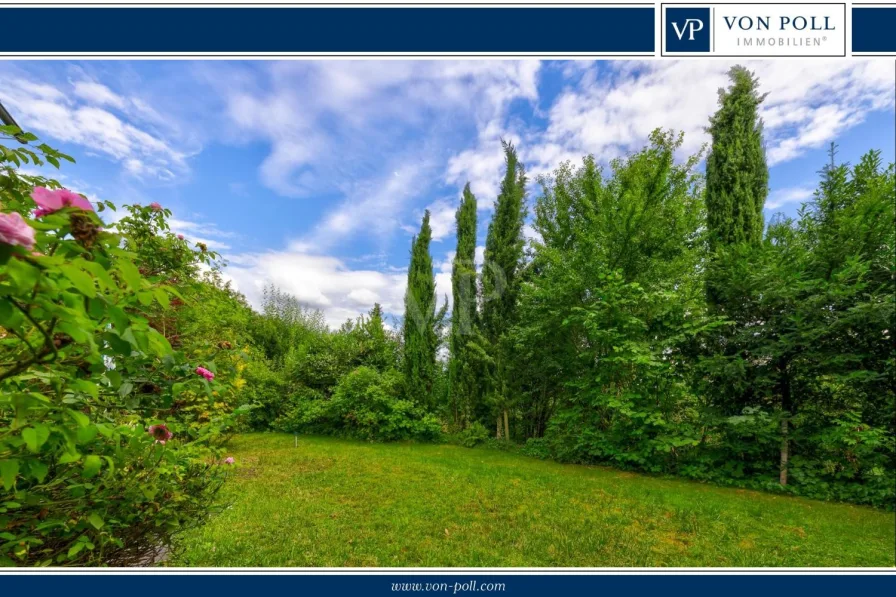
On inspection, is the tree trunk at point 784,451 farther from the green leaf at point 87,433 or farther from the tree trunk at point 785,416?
the green leaf at point 87,433

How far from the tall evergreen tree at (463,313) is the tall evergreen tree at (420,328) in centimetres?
49

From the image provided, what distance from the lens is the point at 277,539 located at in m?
2.50

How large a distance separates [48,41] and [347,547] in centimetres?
329

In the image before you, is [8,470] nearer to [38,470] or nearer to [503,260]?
[38,470]

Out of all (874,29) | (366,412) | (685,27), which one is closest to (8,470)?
(685,27)

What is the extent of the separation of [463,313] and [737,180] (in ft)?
16.8

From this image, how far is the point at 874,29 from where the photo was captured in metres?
1.58

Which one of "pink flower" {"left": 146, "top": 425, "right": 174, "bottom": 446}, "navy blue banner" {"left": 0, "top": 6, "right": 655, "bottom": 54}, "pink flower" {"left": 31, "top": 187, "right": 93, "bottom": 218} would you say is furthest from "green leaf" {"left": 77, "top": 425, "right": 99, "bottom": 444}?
"navy blue banner" {"left": 0, "top": 6, "right": 655, "bottom": 54}

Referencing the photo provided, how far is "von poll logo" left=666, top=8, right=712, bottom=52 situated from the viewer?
1.57 m

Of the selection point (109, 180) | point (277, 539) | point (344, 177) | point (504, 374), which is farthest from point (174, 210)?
point (504, 374)

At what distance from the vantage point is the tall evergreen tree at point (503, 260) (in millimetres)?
7152

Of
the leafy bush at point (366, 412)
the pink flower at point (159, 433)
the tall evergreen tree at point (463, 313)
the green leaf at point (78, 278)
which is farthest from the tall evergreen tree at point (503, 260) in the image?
the green leaf at point (78, 278)

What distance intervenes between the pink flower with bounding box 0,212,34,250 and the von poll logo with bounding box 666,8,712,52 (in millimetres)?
2273
